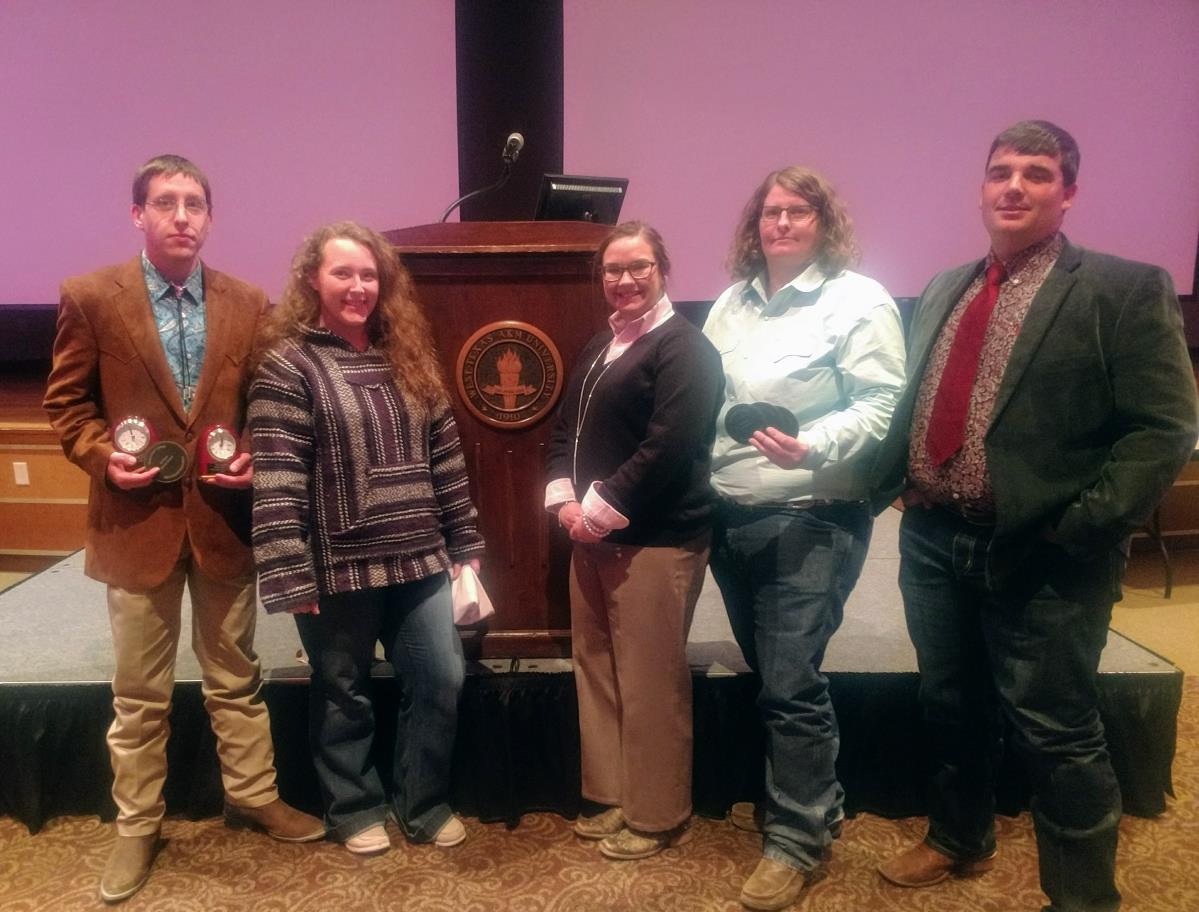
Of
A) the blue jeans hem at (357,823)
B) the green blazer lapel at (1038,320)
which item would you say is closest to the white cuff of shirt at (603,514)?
the green blazer lapel at (1038,320)

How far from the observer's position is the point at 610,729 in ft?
5.67

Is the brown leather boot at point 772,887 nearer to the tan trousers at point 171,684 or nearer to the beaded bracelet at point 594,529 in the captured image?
the beaded bracelet at point 594,529

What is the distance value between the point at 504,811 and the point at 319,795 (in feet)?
1.55

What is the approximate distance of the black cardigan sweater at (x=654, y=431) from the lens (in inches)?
57.8

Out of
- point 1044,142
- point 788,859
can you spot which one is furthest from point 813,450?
point 788,859

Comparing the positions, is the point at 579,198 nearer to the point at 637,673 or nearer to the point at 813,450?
the point at 813,450

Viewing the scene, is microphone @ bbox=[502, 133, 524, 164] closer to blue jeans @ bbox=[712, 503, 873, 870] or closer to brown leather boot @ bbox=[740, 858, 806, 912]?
blue jeans @ bbox=[712, 503, 873, 870]

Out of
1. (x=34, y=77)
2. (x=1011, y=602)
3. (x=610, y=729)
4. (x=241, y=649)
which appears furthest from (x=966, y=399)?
(x=34, y=77)

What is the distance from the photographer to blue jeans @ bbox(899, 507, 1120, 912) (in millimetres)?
1332

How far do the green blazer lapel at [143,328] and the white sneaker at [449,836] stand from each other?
3.59ft

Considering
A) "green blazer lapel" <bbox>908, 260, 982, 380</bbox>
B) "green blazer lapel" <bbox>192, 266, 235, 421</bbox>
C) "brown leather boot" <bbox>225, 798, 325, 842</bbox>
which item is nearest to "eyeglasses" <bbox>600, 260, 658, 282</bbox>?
"green blazer lapel" <bbox>908, 260, 982, 380</bbox>

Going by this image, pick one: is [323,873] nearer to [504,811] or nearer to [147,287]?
[504,811]

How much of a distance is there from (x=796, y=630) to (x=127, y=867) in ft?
4.89

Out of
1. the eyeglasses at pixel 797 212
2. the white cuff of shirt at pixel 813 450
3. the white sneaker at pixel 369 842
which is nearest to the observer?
the white cuff of shirt at pixel 813 450
